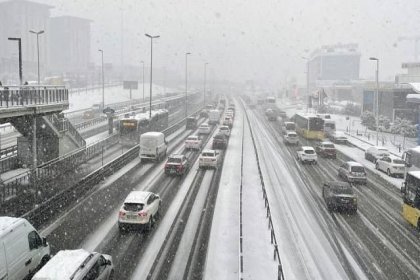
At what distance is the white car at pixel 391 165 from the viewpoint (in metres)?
35.8

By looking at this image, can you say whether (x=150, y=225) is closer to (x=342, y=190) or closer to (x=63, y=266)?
(x=63, y=266)

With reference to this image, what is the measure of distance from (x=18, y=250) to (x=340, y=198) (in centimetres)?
1643

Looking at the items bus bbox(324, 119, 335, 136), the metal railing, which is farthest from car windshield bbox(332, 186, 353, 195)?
bus bbox(324, 119, 335, 136)

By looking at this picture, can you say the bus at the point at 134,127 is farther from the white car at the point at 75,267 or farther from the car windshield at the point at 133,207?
the white car at the point at 75,267

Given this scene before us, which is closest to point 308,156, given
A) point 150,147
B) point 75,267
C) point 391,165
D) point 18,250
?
point 391,165

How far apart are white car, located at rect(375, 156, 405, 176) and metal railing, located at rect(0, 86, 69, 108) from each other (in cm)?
2532

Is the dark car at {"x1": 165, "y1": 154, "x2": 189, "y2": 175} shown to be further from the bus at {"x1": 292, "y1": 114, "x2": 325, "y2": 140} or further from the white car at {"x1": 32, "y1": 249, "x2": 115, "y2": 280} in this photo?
the bus at {"x1": 292, "y1": 114, "x2": 325, "y2": 140}

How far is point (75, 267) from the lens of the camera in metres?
12.4

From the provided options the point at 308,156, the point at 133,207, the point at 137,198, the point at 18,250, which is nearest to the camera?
the point at 18,250

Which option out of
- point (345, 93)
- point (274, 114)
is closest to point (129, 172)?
point (274, 114)

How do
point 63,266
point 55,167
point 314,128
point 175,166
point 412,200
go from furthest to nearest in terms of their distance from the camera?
point 314,128
point 175,166
point 55,167
point 412,200
point 63,266

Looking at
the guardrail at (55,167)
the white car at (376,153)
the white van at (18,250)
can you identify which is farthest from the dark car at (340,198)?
the white car at (376,153)

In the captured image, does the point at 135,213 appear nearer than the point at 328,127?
Yes

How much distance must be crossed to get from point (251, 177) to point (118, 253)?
17.0m
